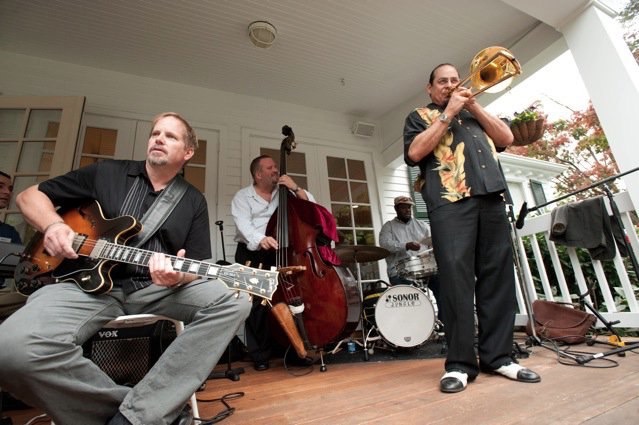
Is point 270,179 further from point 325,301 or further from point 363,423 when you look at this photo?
point 363,423

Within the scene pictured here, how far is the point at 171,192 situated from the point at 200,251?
311 mm

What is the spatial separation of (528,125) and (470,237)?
77.1 inches

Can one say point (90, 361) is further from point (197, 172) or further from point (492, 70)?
point (197, 172)

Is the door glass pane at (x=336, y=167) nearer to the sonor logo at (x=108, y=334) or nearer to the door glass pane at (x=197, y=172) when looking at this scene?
the door glass pane at (x=197, y=172)

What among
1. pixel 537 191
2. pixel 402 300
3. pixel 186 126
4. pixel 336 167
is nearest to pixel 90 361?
pixel 186 126

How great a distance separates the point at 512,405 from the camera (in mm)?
1118

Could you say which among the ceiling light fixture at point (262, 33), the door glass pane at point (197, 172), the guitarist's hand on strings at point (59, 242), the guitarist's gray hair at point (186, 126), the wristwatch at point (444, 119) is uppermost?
the ceiling light fixture at point (262, 33)

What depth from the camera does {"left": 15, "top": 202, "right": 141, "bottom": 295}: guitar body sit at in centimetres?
113

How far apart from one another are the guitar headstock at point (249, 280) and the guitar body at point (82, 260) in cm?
42

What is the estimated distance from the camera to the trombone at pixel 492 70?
5.26 ft

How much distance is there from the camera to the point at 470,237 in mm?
1546

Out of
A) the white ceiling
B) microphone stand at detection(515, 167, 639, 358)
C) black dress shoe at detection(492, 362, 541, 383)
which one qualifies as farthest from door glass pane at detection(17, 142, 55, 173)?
microphone stand at detection(515, 167, 639, 358)

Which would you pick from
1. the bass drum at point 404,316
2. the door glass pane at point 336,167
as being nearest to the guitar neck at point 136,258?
the bass drum at point 404,316

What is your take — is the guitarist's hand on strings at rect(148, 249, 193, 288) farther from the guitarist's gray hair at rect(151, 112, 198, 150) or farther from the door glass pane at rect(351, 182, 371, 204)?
the door glass pane at rect(351, 182, 371, 204)
